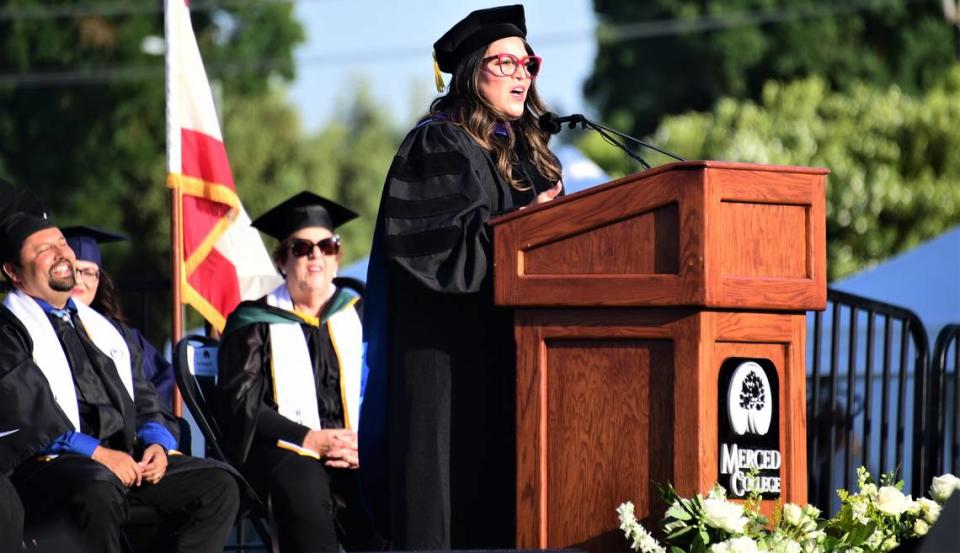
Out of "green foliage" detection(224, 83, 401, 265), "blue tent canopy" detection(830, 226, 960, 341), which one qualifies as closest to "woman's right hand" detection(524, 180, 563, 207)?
"blue tent canopy" detection(830, 226, 960, 341)

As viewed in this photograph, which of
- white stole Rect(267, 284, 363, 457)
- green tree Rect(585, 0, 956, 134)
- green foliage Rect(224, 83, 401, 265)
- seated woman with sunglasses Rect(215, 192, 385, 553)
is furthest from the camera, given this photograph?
green tree Rect(585, 0, 956, 134)

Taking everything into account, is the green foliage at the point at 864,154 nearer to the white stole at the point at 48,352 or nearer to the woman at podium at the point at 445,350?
the white stole at the point at 48,352

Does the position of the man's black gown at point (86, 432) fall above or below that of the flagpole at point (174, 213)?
below

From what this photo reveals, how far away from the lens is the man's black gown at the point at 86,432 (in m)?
5.14

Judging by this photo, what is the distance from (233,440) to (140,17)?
33643 mm

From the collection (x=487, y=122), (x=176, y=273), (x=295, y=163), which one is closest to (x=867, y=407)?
(x=487, y=122)

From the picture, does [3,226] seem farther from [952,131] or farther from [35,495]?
[952,131]

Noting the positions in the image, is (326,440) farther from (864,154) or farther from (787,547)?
(864,154)

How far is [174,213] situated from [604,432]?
343cm

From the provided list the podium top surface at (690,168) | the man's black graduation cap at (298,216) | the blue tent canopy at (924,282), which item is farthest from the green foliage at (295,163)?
the podium top surface at (690,168)

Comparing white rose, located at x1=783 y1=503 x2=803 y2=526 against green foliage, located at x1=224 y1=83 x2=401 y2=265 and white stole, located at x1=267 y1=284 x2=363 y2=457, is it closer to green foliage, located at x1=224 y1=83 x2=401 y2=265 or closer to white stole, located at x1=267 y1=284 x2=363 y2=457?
white stole, located at x1=267 y1=284 x2=363 y2=457

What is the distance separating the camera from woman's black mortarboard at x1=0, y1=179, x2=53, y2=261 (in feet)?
18.7

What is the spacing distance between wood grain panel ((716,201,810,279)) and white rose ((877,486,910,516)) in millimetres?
622

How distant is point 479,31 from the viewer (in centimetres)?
467
